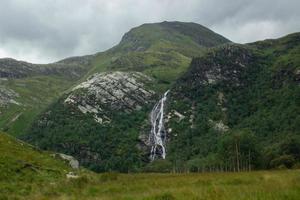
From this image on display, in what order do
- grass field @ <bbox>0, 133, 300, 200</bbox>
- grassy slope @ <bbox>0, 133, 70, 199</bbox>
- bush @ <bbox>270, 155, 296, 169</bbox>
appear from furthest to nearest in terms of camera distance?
bush @ <bbox>270, 155, 296, 169</bbox>
grassy slope @ <bbox>0, 133, 70, 199</bbox>
grass field @ <bbox>0, 133, 300, 200</bbox>

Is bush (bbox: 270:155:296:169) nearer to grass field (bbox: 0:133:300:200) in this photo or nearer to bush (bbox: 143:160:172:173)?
bush (bbox: 143:160:172:173)

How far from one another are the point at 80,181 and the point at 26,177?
8.49 m

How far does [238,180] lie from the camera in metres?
29.9

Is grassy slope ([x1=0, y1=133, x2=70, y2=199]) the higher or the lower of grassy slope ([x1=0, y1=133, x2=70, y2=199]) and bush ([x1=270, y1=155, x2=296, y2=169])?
the lower

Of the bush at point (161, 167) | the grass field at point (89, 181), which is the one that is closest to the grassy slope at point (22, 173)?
the grass field at point (89, 181)

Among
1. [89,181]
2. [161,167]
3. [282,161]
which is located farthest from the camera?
[161,167]

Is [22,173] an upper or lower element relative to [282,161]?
lower

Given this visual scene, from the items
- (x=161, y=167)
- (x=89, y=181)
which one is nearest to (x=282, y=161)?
(x=161, y=167)

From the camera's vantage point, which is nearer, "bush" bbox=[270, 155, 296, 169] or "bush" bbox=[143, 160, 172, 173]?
"bush" bbox=[270, 155, 296, 169]

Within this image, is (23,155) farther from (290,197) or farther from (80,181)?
(290,197)

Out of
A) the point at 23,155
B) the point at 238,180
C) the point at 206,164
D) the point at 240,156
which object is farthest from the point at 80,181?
the point at 206,164

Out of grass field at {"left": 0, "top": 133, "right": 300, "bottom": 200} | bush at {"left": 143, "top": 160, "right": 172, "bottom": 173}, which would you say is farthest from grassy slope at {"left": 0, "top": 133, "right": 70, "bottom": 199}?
bush at {"left": 143, "top": 160, "right": 172, "bottom": 173}

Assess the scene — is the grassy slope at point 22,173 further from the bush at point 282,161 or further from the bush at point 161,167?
the bush at point 161,167

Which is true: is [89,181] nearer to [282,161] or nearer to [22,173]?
[22,173]
